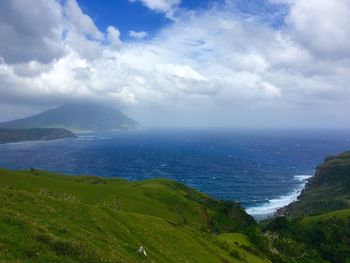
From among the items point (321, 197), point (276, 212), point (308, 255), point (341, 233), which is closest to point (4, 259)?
point (308, 255)

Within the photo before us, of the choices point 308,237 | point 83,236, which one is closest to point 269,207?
point 308,237

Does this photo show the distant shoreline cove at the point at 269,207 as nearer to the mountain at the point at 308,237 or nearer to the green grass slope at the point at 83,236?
the mountain at the point at 308,237

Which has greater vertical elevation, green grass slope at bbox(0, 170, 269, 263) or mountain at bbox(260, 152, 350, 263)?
green grass slope at bbox(0, 170, 269, 263)

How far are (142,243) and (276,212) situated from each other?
480 feet

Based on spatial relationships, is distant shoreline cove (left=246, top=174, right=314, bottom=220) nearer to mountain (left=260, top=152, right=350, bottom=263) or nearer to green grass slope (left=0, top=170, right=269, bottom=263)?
mountain (left=260, top=152, right=350, bottom=263)

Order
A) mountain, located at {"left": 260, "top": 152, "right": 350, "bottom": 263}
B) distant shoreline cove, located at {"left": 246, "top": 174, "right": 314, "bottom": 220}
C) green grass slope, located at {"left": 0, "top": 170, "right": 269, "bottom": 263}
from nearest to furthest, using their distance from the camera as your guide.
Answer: green grass slope, located at {"left": 0, "top": 170, "right": 269, "bottom": 263}, mountain, located at {"left": 260, "top": 152, "right": 350, "bottom": 263}, distant shoreline cove, located at {"left": 246, "top": 174, "right": 314, "bottom": 220}

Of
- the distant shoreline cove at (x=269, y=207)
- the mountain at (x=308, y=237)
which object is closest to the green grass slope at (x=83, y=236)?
the mountain at (x=308, y=237)

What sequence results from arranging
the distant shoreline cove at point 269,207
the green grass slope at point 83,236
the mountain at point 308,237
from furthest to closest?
the distant shoreline cove at point 269,207 → the mountain at point 308,237 → the green grass slope at point 83,236

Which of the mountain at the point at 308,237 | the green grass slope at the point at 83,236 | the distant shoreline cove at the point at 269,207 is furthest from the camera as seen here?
the distant shoreline cove at the point at 269,207

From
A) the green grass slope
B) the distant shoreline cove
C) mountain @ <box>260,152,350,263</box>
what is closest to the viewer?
the green grass slope

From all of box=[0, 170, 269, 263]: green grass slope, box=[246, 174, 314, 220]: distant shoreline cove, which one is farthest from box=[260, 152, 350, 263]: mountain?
box=[0, 170, 269, 263]: green grass slope

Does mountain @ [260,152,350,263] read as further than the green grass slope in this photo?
Yes

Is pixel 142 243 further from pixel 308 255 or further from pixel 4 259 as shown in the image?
pixel 308 255

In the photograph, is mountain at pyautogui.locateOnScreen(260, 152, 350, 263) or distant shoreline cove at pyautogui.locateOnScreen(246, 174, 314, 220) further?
distant shoreline cove at pyautogui.locateOnScreen(246, 174, 314, 220)
